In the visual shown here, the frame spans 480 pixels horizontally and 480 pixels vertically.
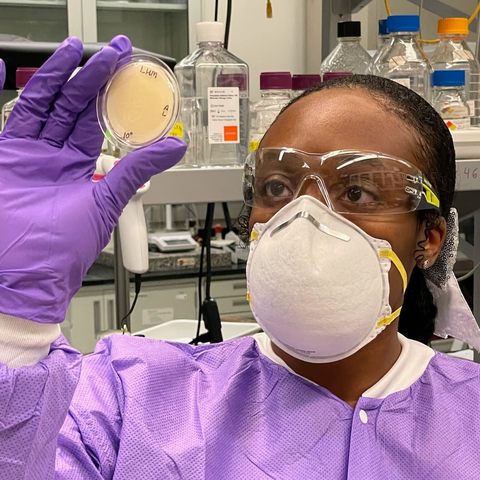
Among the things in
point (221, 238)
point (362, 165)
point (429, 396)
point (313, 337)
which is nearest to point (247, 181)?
point (362, 165)

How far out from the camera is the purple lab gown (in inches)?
39.5

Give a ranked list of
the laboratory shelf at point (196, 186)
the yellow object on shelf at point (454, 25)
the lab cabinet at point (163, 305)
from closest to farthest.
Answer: the laboratory shelf at point (196, 186) < the yellow object on shelf at point (454, 25) < the lab cabinet at point (163, 305)

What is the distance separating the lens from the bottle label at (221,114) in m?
1.38

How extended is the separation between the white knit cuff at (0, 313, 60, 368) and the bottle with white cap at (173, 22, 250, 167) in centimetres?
64

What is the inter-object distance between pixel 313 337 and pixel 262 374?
195 mm

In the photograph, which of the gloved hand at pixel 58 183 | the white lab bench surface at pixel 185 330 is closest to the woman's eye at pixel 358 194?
the gloved hand at pixel 58 183

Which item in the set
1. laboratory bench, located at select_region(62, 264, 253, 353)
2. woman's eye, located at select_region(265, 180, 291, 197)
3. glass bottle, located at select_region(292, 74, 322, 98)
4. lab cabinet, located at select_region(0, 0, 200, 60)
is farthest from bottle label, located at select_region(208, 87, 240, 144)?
lab cabinet, located at select_region(0, 0, 200, 60)

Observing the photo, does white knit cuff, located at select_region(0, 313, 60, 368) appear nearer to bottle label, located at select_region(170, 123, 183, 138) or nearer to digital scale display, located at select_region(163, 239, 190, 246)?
bottle label, located at select_region(170, 123, 183, 138)

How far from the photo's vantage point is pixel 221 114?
138 cm

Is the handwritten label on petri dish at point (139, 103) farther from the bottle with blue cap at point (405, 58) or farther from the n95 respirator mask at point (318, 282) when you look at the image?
the bottle with blue cap at point (405, 58)

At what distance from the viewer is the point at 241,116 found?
1438 millimetres

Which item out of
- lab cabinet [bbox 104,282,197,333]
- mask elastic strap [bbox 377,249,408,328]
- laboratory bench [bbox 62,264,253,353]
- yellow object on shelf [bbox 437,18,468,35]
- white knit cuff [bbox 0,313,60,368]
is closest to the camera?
white knit cuff [bbox 0,313,60,368]

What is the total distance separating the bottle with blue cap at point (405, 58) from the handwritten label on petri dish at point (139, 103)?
2.49 ft

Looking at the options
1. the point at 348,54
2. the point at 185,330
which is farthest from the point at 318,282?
the point at 185,330
